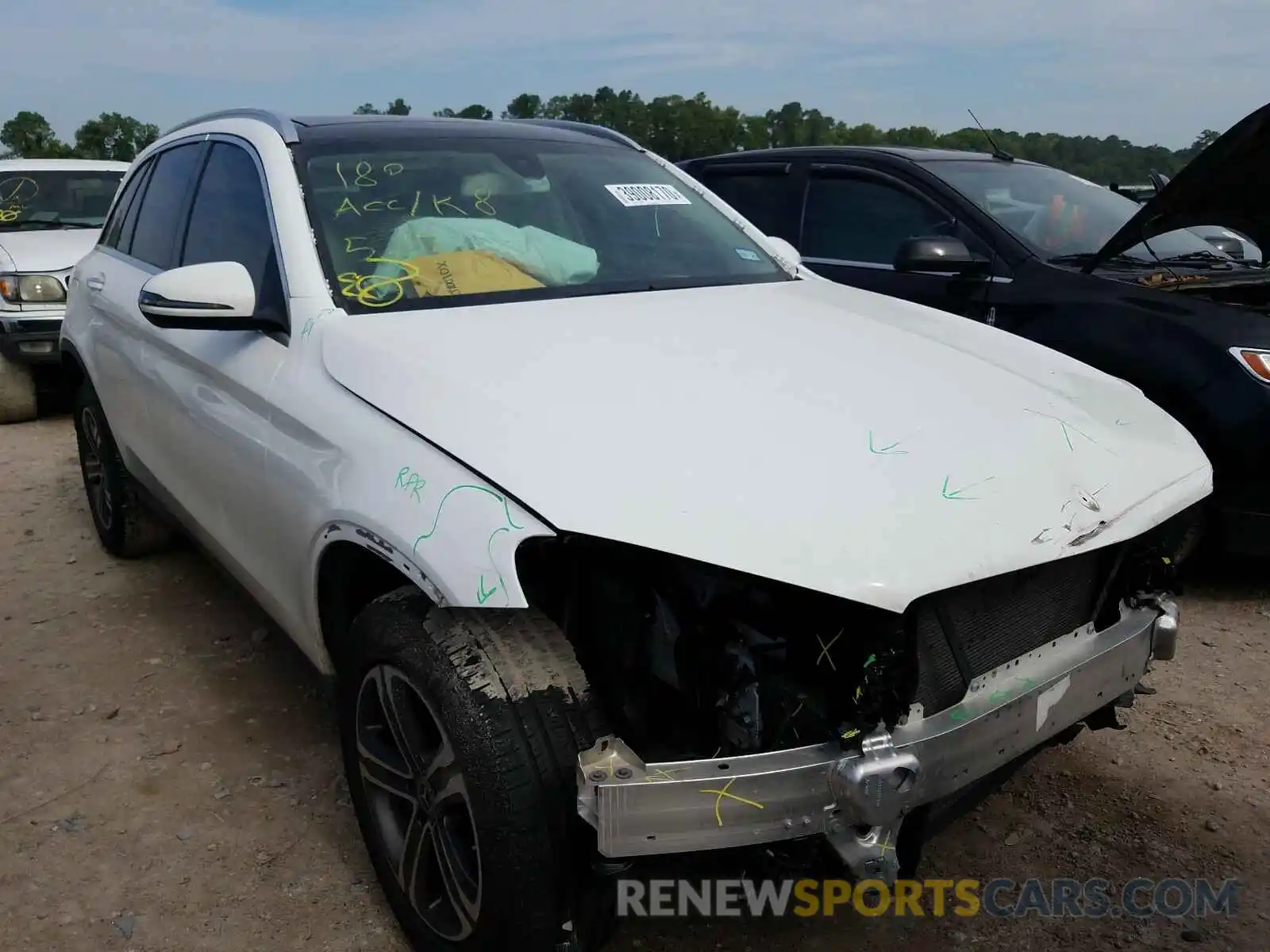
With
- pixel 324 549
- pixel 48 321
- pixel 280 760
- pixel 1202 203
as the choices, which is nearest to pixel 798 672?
pixel 324 549

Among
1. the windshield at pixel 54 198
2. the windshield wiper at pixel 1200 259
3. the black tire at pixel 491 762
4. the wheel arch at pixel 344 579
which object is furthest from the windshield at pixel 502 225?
the windshield at pixel 54 198

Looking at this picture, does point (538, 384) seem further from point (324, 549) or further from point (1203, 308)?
point (1203, 308)

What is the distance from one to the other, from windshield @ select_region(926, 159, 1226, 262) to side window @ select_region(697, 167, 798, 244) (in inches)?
30.3

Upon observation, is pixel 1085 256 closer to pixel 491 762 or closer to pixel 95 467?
pixel 491 762

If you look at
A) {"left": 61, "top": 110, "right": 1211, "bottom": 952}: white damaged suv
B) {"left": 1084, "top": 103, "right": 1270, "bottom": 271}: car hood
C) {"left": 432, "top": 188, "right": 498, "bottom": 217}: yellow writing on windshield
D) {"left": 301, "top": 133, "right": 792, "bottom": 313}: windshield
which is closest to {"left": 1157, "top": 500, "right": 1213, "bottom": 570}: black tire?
{"left": 1084, "top": 103, "right": 1270, "bottom": 271}: car hood

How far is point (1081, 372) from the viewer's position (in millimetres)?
2654

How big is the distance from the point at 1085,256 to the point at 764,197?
173 centimetres

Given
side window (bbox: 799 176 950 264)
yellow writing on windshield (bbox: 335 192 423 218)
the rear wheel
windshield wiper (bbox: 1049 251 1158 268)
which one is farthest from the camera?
the rear wheel

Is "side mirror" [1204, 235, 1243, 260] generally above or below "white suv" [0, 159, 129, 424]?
above

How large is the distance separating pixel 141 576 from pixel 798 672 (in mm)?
3463

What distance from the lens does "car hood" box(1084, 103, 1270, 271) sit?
2.80 metres

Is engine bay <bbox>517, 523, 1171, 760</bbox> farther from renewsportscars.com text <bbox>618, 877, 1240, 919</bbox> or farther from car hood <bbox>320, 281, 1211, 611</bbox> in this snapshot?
renewsportscars.com text <bbox>618, 877, 1240, 919</bbox>

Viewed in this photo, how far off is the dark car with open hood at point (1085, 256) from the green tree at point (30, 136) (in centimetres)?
2635

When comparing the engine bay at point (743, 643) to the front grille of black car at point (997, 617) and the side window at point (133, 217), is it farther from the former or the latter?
the side window at point (133, 217)
